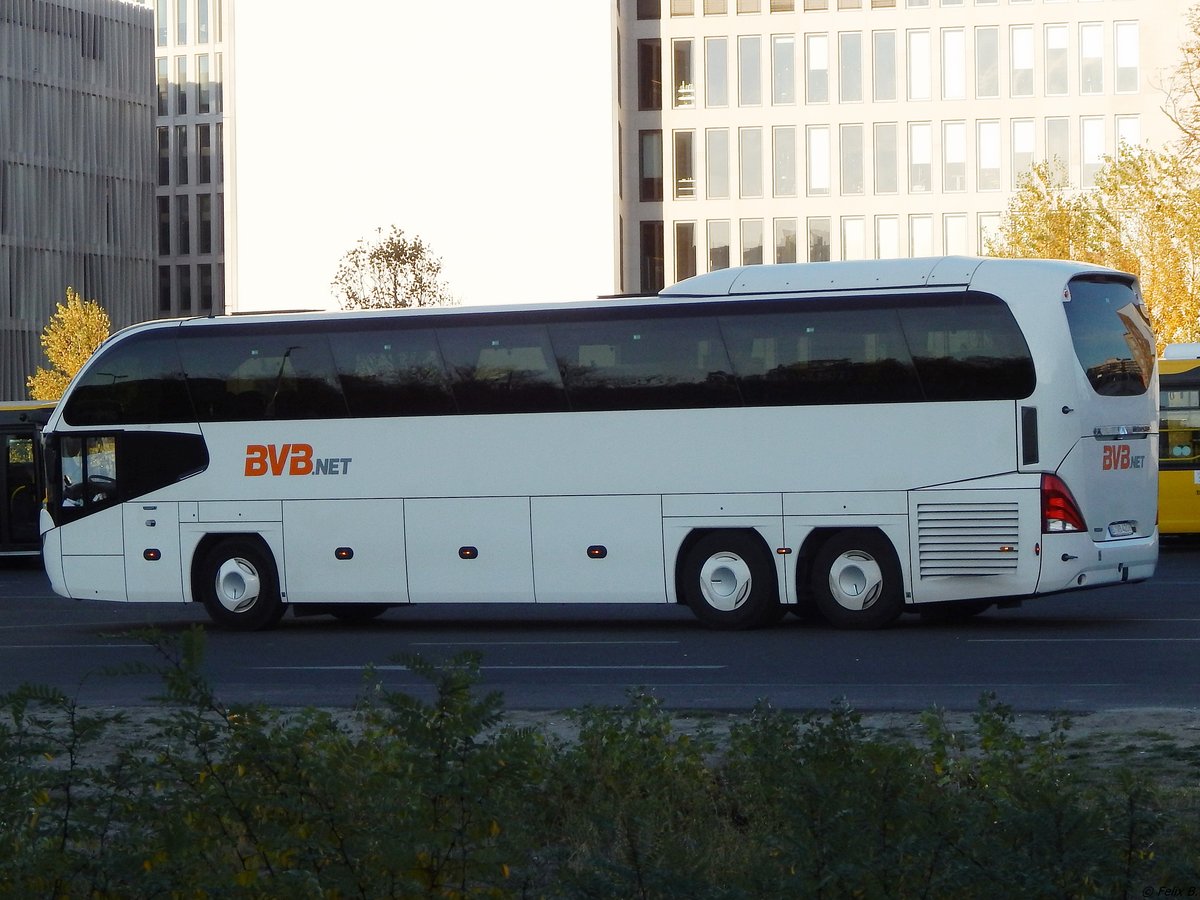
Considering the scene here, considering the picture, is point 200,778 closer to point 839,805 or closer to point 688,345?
point 839,805

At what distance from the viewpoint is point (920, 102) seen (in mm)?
69875

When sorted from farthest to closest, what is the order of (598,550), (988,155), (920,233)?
(920,233) < (988,155) < (598,550)

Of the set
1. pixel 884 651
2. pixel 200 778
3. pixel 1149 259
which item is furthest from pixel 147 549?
pixel 1149 259

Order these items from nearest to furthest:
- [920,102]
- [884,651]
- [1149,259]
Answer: [884,651] → [1149,259] → [920,102]

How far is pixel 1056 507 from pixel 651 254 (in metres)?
55.4

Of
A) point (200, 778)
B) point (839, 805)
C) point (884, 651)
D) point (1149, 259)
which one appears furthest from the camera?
point (1149, 259)

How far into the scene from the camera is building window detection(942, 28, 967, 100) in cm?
6944

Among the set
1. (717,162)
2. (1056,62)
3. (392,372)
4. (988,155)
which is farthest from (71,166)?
(392,372)

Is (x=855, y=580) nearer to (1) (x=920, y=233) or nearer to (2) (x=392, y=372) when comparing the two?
(2) (x=392, y=372)

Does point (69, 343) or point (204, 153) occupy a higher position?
point (204, 153)

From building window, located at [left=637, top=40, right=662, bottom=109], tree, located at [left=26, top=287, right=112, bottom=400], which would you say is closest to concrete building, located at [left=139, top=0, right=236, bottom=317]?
tree, located at [left=26, top=287, right=112, bottom=400]

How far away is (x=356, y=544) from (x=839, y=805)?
579 inches

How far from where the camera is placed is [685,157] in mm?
71562

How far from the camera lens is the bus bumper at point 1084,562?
17.3 meters
